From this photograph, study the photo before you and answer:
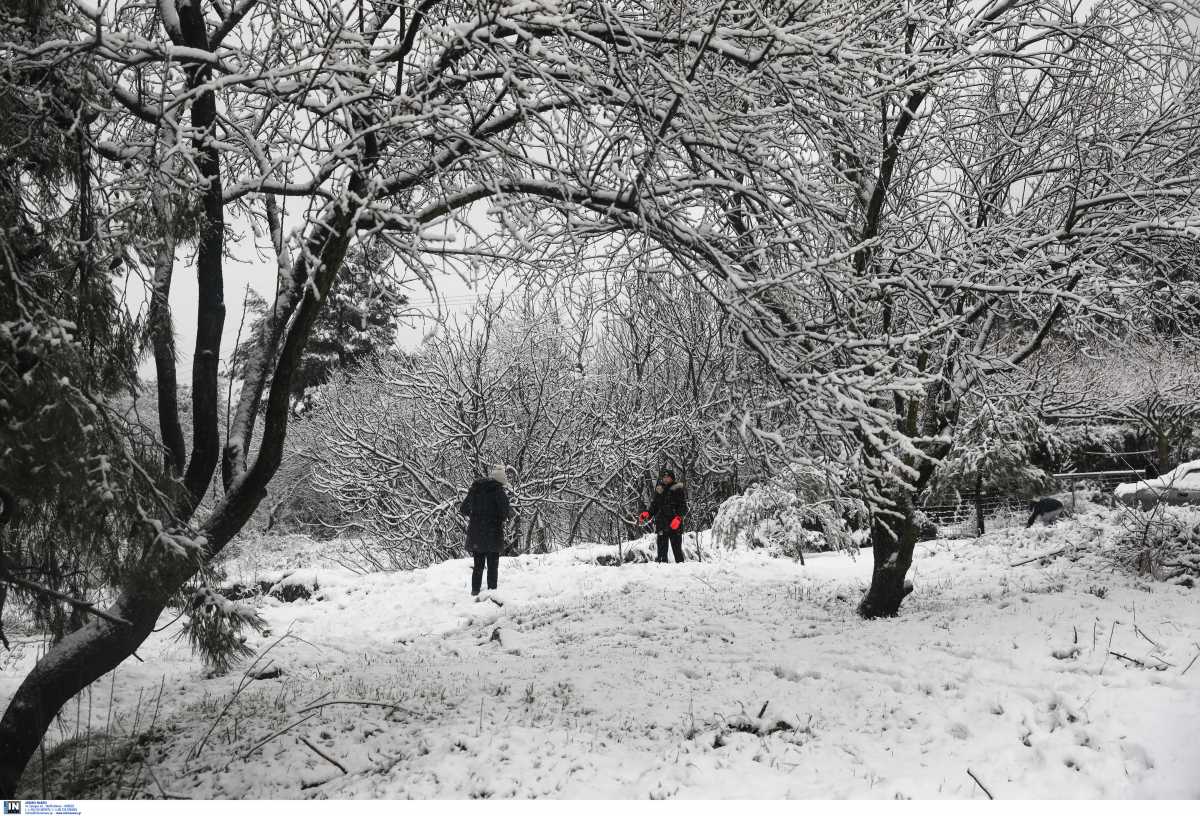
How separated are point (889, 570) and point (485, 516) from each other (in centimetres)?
494

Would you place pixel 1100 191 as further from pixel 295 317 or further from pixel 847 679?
pixel 295 317

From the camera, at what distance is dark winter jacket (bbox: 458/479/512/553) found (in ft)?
30.9

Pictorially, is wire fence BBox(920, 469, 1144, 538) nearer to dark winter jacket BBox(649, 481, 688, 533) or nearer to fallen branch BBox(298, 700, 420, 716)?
dark winter jacket BBox(649, 481, 688, 533)

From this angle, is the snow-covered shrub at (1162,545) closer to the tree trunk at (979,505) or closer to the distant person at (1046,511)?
the distant person at (1046,511)

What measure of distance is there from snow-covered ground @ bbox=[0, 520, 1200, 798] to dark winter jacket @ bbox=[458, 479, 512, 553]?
1.16 m

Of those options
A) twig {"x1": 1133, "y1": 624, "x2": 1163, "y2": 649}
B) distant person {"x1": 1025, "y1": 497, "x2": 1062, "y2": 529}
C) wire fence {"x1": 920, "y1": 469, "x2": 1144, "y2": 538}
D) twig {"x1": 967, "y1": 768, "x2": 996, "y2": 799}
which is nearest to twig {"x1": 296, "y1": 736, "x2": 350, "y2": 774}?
twig {"x1": 967, "y1": 768, "x2": 996, "y2": 799}

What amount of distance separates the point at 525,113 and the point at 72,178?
216 cm

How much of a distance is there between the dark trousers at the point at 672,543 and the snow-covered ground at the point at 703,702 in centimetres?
277

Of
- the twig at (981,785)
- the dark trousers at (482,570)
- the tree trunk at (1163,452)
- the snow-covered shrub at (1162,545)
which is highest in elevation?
the tree trunk at (1163,452)

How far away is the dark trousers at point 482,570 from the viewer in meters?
9.35

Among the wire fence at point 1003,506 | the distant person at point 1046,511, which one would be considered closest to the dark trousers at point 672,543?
the distant person at point 1046,511

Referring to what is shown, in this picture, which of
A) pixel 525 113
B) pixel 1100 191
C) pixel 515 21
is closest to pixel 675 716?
pixel 525 113

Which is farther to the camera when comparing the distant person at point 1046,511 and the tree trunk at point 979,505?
the tree trunk at point 979,505

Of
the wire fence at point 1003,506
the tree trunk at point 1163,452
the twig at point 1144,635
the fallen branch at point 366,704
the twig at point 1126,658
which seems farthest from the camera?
the tree trunk at point 1163,452
